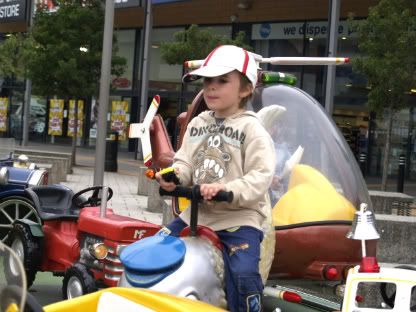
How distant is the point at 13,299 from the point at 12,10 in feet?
104

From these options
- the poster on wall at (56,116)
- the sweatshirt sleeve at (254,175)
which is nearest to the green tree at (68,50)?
the poster on wall at (56,116)

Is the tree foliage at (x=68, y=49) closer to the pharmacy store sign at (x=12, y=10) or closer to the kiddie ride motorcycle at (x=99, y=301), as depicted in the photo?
the pharmacy store sign at (x=12, y=10)

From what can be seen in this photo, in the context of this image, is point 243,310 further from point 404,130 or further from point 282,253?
point 404,130

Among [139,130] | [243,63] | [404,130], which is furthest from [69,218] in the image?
[404,130]

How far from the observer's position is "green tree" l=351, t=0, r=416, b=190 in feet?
52.3

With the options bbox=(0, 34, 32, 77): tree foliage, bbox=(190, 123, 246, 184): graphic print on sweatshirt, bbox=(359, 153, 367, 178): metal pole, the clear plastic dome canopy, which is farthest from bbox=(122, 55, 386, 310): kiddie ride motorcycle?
bbox=(0, 34, 32, 77): tree foliage

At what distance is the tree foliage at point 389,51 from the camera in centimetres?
1595

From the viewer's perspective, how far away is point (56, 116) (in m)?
32.7

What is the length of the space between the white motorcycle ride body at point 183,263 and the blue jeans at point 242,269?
44 mm

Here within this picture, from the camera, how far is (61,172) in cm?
1656

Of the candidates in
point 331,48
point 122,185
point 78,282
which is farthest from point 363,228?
point 331,48

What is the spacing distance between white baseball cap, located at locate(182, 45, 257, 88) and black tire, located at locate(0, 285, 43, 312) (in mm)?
1741

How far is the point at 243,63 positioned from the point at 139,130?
1531mm

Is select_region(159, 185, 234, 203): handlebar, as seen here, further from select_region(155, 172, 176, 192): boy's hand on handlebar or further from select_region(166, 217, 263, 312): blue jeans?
select_region(166, 217, 263, 312): blue jeans
